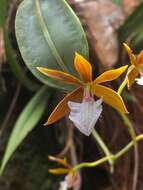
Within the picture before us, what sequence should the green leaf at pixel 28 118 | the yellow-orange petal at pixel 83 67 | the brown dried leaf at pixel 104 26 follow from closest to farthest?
the yellow-orange petal at pixel 83 67, the green leaf at pixel 28 118, the brown dried leaf at pixel 104 26

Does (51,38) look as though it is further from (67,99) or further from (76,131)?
(76,131)

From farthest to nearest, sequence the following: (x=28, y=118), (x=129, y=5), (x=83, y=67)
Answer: (x=129, y=5) → (x=28, y=118) → (x=83, y=67)

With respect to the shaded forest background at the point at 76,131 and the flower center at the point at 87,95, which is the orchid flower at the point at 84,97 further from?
the shaded forest background at the point at 76,131

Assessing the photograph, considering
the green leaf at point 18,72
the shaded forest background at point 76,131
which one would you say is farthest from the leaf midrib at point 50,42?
the shaded forest background at point 76,131

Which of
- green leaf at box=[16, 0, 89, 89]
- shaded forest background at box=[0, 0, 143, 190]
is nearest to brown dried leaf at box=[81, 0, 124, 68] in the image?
shaded forest background at box=[0, 0, 143, 190]

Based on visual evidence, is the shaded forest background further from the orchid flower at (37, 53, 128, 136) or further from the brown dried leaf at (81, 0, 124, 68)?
the orchid flower at (37, 53, 128, 136)

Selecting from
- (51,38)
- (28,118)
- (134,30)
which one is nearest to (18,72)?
(28,118)
